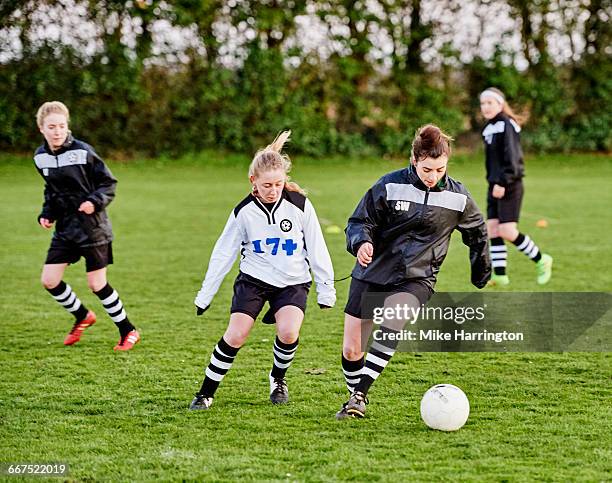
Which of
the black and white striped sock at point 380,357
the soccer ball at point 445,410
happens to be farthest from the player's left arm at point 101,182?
the soccer ball at point 445,410

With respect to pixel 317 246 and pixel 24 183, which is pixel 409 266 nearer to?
pixel 317 246

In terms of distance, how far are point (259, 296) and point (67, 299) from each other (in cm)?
246

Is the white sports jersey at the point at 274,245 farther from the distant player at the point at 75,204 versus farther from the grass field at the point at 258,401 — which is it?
the distant player at the point at 75,204

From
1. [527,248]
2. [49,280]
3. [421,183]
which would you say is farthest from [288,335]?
[527,248]

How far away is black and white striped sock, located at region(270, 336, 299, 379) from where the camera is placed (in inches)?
209

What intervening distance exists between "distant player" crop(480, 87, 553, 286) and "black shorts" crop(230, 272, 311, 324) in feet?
14.8

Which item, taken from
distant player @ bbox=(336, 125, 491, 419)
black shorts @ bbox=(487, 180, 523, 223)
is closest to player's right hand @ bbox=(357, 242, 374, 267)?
distant player @ bbox=(336, 125, 491, 419)

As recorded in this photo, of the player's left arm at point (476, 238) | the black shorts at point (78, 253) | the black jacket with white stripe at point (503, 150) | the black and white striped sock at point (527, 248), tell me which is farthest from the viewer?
the black and white striped sock at point (527, 248)

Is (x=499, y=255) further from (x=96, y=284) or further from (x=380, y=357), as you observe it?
→ (x=380, y=357)

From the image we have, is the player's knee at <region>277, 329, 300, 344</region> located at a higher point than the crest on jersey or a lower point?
lower

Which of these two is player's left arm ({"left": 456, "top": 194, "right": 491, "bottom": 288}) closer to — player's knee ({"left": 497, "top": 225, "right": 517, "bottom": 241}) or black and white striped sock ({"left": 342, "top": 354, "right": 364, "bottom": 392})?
black and white striped sock ({"left": 342, "top": 354, "right": 364, "bottom": 392})

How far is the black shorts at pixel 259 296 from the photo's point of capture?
5129 mm

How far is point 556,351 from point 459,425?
2134 mm

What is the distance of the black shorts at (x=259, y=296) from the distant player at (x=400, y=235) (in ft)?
1.18
